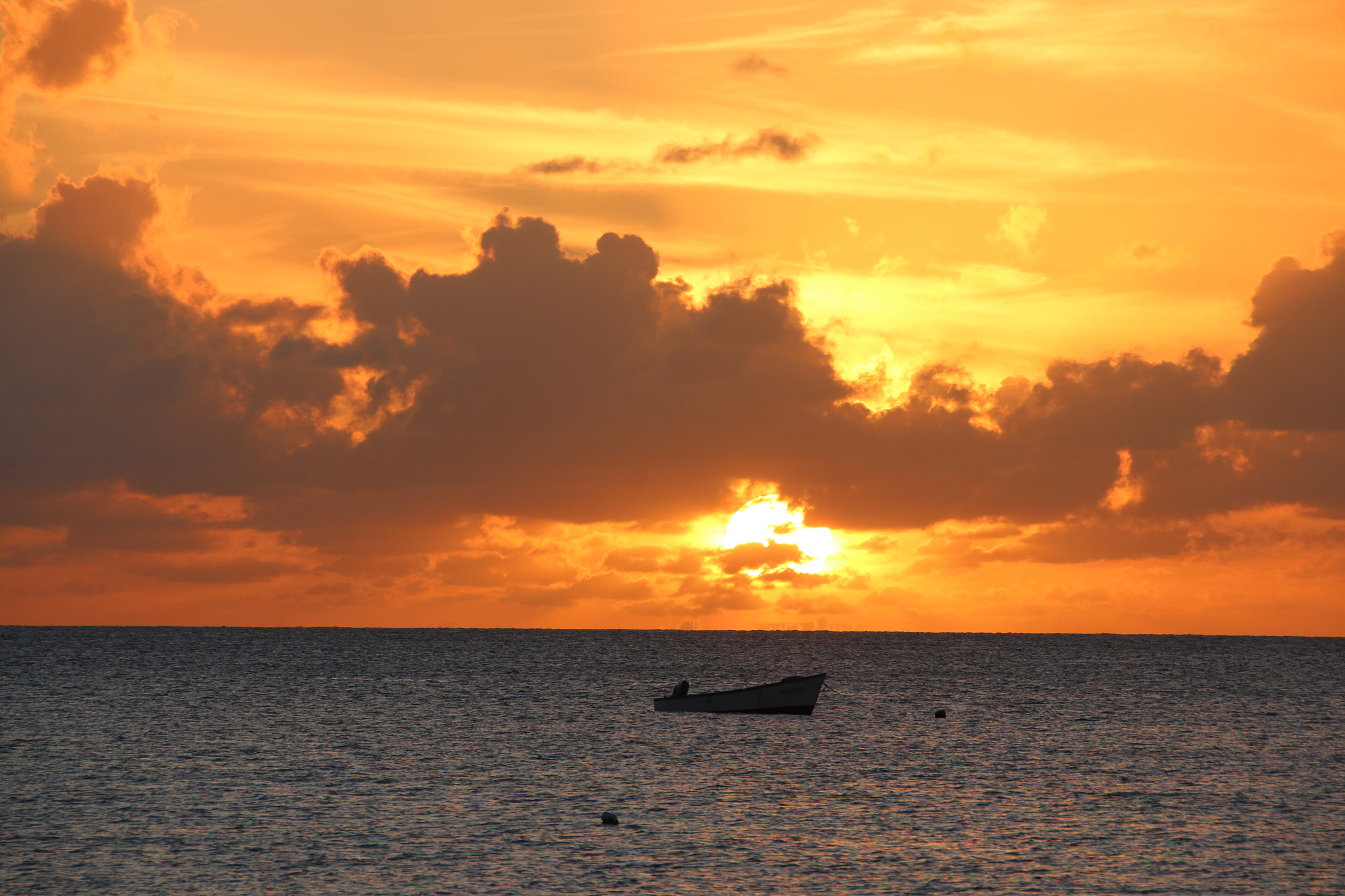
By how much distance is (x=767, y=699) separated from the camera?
3536 inches

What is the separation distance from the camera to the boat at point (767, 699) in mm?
89312

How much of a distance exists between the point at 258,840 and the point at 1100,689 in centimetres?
11270

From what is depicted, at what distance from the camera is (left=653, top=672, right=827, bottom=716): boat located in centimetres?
8931

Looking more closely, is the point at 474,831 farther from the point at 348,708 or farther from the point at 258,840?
the point at 348,708

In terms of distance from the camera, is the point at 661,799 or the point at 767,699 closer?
the point at 661,799

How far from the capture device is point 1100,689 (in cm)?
13700

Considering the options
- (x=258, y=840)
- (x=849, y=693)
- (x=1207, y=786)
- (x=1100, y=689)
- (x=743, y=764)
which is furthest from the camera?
(x=1100, y=689)

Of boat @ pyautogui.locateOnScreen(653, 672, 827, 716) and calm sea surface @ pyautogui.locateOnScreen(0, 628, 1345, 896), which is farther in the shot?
boat @ pyautogui.locateOnScreen(653, 672, 827, 716)

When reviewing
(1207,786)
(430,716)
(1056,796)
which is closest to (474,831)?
(1056,796)

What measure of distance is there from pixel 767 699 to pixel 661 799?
124 ft

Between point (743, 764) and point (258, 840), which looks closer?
point (258, 840)

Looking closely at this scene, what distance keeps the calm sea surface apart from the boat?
1.34 m

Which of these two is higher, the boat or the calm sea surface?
the boat

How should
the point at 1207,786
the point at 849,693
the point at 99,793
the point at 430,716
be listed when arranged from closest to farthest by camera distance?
the point at 99,793 → the point at 1207,786 → the point at 430,716 → the point at 849,693
